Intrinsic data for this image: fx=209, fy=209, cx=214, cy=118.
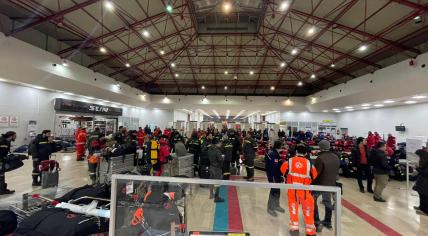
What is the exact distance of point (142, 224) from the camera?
81.7 inches

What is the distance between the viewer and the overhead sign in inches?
489

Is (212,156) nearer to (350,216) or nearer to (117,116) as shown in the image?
(350,216)

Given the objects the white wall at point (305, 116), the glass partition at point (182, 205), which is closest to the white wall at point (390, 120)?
the white wall at point (305, 116)

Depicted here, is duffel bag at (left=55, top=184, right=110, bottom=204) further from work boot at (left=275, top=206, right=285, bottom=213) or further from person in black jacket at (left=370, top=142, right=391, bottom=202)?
person in black jacket at (left=370, top=142, right=391, bottom=202)

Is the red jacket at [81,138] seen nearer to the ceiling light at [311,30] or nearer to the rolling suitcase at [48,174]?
the rolling suitcase at [48,174]

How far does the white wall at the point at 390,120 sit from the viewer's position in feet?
40.2

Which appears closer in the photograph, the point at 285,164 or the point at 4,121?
the point at 285,164

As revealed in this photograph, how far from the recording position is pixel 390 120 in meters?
14.5

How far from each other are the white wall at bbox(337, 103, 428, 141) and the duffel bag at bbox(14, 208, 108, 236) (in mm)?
16468

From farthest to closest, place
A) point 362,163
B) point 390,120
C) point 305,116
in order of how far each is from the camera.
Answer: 1. point 305,116
2. point 390,120
3. point 362,163

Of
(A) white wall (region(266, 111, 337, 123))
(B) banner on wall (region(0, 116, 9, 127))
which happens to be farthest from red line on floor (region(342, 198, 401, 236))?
(A) white wall (region(266, 111, 337, 123))

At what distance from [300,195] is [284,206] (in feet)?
2.71

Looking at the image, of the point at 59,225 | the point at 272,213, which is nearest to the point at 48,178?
the point at 59,225

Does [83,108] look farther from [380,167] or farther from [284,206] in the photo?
A: [380,167]
